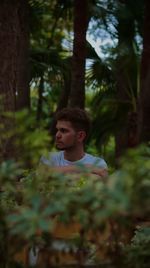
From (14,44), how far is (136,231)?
2.58 m

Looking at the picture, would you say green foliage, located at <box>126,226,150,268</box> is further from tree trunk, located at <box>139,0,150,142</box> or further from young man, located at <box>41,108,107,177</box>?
tree trunk, located at <box>139,0,150,142</box>

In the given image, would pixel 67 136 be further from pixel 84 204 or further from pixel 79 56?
pixel 79 56

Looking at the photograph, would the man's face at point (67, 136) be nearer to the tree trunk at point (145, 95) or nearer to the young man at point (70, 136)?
the young man at point (70, 136)

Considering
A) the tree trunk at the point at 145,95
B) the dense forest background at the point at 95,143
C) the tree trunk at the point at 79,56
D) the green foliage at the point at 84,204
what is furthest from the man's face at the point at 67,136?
the tree trunk at the point at 145,95

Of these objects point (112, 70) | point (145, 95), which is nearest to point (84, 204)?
point (145, 95)

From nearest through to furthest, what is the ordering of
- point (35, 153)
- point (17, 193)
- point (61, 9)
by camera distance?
1. point (35, 153)
2. point (17, 193)
3. point (61, 9)

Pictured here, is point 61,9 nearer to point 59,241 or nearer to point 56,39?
point 56,39

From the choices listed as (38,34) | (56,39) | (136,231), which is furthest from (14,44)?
(56,39)

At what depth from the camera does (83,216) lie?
2086mm

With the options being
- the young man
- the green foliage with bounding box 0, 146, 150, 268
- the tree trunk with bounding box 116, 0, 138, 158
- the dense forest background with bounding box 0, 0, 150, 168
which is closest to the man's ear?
the young man

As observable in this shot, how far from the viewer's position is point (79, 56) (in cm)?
983

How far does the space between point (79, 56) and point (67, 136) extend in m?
4.56

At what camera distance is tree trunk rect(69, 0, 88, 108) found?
9.74 metres

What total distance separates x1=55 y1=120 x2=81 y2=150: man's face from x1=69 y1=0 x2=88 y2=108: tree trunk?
4291 millimetres
